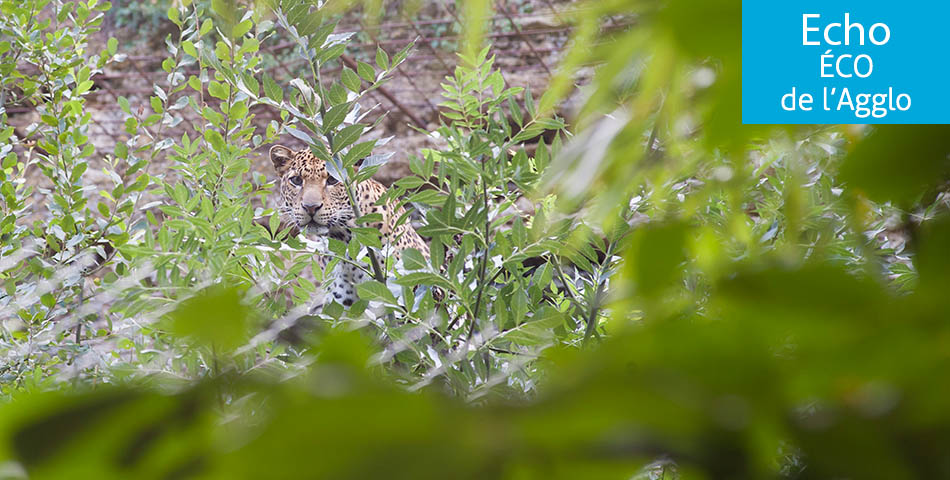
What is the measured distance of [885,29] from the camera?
496 mm

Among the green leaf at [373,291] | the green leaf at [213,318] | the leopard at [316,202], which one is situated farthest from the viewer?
the leopard at [316,202]

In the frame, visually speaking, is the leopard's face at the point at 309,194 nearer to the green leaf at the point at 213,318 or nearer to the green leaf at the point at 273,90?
Answer: the green leaf at the point at 273,90

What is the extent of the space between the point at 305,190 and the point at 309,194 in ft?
0.11

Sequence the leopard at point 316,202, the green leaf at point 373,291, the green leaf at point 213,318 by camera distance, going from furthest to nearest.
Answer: the leopard at point 316,202
the green leaf at point 373,291
the green leaf at point 213,318

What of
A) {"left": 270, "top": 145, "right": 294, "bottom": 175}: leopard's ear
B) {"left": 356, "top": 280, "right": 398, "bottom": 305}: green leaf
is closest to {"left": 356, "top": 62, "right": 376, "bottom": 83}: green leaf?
{"left": 356, "top": 280, "right": 398, "bottom": 305}: green leaf

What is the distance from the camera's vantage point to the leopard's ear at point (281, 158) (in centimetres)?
186

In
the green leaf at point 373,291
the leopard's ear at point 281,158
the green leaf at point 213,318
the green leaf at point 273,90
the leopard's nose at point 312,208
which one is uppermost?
the green leaf at point 273,90

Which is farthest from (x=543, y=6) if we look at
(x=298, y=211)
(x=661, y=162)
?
(x=661, y=162)

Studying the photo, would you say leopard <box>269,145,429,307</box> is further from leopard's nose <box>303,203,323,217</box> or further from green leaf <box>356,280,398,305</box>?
green leaf <box>356,280,398,305</box>

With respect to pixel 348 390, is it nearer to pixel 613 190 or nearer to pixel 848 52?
pixel 613 190

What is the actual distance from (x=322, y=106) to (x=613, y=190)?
52 cm

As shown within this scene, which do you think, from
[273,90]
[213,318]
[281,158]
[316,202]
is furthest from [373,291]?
[281,158]

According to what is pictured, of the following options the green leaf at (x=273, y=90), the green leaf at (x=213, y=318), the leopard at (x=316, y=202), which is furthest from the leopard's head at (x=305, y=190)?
the green leaf at (x=213, y=318)

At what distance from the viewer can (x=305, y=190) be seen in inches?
76.0
